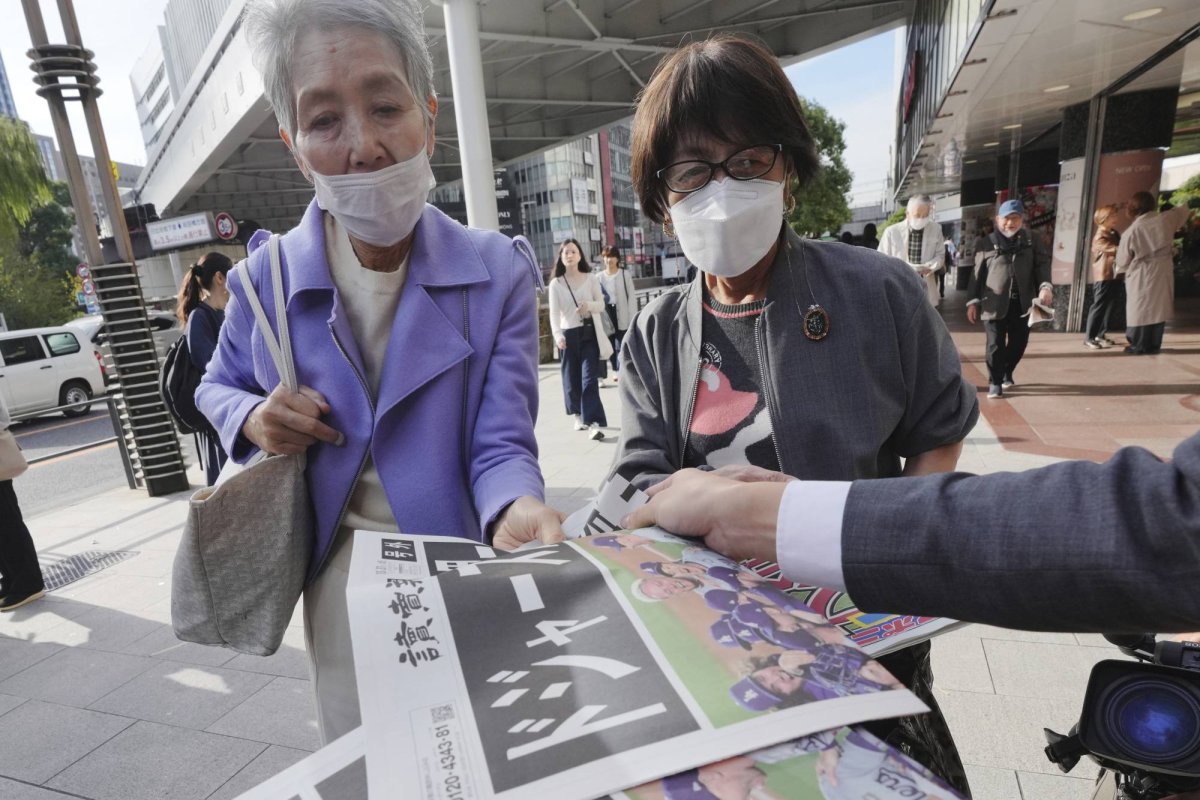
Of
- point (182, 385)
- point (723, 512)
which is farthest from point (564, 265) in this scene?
point (723, 512)

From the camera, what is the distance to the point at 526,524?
118 centimetres

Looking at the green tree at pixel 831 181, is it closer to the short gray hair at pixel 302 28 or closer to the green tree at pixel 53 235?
the short gray hair at pixel 302 28

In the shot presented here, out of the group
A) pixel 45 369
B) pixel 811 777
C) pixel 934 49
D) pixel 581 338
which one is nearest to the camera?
pixel 811 777

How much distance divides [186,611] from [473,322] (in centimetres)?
76

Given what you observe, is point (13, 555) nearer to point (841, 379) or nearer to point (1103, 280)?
point (841, 379)

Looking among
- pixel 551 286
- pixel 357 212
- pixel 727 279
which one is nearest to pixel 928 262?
pixel 551 286

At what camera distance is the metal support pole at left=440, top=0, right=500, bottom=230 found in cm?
949

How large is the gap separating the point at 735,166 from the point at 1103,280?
10663 millimetres

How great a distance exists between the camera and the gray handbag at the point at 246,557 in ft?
4.02

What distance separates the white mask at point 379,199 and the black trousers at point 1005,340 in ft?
23.5

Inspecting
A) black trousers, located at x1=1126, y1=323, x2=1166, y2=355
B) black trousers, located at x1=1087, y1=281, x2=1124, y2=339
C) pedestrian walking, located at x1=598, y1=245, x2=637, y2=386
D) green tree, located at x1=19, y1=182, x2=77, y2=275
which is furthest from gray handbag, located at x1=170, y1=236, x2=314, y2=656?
green tree, located at x1=19, y1=182, x2=77, y2=275

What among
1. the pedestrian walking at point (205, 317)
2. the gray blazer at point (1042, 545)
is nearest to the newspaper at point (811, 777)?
the gray blazer at point (1042, 545)

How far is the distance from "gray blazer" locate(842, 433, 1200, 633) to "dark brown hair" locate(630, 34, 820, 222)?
2.70ft

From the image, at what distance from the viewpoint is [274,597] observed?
4.19ft
